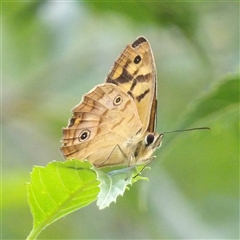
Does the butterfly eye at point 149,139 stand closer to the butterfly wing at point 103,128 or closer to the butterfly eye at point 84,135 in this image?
the butterfly wing at point 103,128

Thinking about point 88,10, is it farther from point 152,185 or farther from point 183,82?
point 152,185

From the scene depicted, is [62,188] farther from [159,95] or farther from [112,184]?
[159,95]

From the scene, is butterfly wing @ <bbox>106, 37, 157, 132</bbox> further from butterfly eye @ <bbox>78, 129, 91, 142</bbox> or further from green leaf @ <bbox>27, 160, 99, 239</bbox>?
green leaf @ <bbox>27, 160, 99, 239</bbox>

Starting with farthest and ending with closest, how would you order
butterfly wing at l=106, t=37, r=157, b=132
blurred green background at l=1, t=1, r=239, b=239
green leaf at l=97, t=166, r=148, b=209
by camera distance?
1. blurred green background at l=1, t=1, r=239, b=239
2. butterfly wing at l=106, t=37, r=157, b=132
3. green leaf at l=97, t=166, r=148, b=209

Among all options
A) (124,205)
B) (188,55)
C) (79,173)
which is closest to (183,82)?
(188,55)

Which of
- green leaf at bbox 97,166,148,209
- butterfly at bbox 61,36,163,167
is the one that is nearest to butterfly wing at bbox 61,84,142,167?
butterfly at bbox 61,36,163,167

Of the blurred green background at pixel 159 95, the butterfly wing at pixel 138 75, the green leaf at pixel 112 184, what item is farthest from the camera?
the blurred green background at pixel 159 95

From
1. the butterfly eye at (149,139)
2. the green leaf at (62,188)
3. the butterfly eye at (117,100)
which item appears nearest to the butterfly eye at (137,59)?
the butterfly eye at (117,100)
